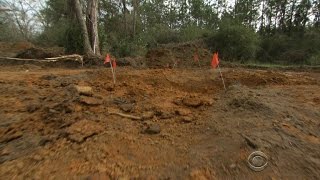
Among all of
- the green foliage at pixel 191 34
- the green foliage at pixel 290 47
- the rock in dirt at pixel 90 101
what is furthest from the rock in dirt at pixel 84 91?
the green foliage at pixel 290 47

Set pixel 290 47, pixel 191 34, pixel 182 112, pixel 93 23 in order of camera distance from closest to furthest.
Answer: pixel 182 112 < pixel 93 23 < pixel 191 34 < pixel 290 47

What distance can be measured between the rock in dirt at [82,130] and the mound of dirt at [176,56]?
850cm

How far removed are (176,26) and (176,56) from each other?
24.0 metres

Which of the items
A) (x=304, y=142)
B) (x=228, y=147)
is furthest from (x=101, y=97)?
(x=304, y=142)

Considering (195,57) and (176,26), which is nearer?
(195,57)

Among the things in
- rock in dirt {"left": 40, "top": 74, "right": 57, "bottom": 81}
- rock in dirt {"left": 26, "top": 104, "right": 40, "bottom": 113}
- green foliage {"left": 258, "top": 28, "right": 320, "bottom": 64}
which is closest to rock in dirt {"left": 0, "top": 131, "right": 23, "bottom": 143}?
rock in dirt {"left": 26, "top": 104, "right": 40, "bottom": 113}

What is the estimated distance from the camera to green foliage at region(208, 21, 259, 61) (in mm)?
19766

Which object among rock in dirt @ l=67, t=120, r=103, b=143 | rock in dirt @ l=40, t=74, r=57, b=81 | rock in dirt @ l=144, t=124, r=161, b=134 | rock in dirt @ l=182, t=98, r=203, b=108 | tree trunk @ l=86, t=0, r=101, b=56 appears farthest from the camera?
tree trunk @ l=86, t=0, r=101, b=56

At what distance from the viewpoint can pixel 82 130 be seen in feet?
11.7

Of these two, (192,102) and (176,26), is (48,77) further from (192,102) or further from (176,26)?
(176,26)

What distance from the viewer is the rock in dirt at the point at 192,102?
463 cm

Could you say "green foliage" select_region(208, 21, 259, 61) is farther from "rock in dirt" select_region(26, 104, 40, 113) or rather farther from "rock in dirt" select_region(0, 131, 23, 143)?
"rock in dirt" select_region(0, 131, 23, 143)

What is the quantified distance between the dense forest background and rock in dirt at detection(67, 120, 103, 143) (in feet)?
28.1

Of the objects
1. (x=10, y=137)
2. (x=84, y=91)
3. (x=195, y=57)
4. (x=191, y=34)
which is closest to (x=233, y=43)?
(x=191, y=34)
